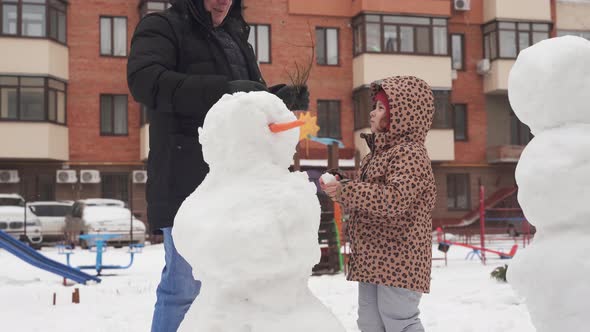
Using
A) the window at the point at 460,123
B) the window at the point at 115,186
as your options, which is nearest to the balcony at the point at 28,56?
the window at the point at 115,186

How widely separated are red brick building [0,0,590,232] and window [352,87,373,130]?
5cm

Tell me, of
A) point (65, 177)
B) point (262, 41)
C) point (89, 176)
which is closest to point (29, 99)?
point (65, 177)

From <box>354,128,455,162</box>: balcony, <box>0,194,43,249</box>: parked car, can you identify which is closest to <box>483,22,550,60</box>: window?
<box>354,128,455,162</box>: balcony

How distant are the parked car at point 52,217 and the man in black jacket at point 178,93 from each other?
1472 centimetres

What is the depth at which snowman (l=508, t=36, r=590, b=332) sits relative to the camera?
6.81 ft

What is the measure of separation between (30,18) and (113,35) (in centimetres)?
245

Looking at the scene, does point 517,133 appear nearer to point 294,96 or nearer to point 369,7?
point 369,7

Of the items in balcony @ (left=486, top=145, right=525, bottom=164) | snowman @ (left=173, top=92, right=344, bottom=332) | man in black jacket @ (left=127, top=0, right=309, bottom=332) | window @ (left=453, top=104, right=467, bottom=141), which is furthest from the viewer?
window @ (left=453, top=104, right=467, bottom=141)

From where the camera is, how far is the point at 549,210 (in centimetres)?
213

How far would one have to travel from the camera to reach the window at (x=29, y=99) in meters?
18.8

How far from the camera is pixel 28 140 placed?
727 inches

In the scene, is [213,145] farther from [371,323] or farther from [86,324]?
[86,324]

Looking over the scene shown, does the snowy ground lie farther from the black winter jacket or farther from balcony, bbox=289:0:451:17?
balcony, bbox=289:0:451:17

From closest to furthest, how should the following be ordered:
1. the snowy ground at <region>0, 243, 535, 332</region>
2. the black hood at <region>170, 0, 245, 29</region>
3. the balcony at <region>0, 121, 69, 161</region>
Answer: the black hood at <region>170, 0, 245, 29</region> → the snowy ground at <region>0, 243, 535, 332</region> → the balcony at <region>0, 121, 69, 161</region>
